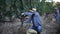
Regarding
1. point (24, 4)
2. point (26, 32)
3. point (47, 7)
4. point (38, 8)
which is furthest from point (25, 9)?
point (47, 7)

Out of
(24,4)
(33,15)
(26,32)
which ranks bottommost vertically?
(26,32)

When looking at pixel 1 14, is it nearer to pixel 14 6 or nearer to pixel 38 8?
pixel 14 6

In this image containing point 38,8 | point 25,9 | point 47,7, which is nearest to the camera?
point 25,9

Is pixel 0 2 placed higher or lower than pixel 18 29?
higher

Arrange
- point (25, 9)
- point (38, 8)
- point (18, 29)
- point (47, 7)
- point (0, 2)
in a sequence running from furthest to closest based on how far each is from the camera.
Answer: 1. point (47, 7)
2. point (38, 8)
3. point (18, 29)
4. point (25, 9)
5. point (0, 2)

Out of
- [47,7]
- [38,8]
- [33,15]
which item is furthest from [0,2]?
[47,7]

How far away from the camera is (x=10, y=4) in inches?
228

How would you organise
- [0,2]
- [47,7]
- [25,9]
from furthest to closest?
[47,7]
[25,9]
[0,2]

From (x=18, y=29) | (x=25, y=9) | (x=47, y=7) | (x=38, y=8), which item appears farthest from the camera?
(x=47, y=7)

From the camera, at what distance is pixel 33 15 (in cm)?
601

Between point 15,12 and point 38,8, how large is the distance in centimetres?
169

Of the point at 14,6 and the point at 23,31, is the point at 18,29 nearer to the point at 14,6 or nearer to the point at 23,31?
the point at 23,31

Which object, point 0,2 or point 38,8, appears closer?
point 0,2

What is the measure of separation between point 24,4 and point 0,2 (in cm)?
77
